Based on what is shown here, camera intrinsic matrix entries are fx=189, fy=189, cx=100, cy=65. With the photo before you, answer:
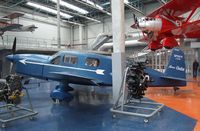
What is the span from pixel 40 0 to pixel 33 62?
14999mm

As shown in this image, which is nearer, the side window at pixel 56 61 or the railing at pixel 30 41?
the side window at pixel 56 61

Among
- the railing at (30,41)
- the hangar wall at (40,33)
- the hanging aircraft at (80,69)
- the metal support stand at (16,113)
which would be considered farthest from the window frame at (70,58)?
the hangar wall at (40,33)

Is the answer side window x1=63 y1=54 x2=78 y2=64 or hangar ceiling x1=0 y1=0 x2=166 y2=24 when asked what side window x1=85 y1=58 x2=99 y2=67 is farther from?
Answer: hangar ceiling x1=0 y1=0 x2=166 y2=24

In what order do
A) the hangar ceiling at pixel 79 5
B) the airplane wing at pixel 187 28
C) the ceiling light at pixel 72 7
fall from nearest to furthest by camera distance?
1. the airplane wing at pixel 187 28
2. the hangar ceiling at pixel 79 5
3. the ceiling light at pixel 72 7

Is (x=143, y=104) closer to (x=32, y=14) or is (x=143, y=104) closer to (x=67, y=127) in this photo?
(x=67, y=127)

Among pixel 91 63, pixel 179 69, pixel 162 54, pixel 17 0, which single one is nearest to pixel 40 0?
pixel 17 0

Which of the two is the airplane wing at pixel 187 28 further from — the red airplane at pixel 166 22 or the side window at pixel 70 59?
the side window at pixel 70 59

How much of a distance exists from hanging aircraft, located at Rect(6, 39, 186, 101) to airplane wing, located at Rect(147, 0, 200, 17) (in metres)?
1.81

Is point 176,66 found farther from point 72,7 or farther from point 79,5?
point 72,7

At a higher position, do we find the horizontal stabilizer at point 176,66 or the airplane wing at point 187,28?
the airplane wing at point 187,28

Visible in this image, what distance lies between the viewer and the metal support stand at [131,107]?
4739 mm

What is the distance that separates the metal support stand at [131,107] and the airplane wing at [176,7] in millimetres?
4005

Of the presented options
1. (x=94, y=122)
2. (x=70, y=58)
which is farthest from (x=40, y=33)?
Answer: (x=94, y=122)

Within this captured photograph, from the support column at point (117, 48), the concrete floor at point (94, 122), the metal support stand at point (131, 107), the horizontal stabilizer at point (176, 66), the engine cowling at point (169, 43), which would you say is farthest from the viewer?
the engine cowling at point (169, 43)
